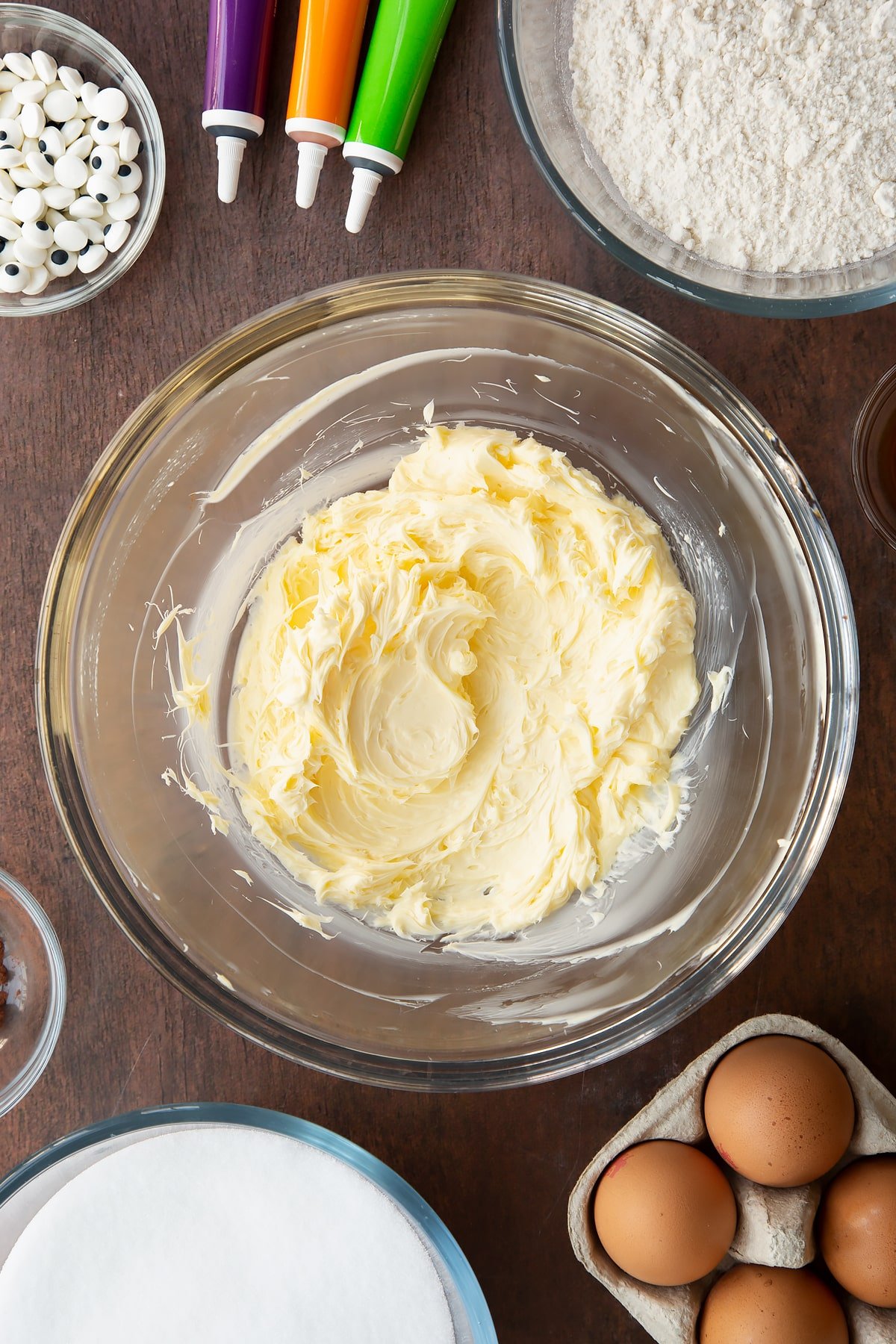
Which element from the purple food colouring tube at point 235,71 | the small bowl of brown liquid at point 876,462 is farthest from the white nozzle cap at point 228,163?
the small bowl of brown liquid at point 876,462

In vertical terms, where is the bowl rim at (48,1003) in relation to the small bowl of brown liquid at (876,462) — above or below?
below

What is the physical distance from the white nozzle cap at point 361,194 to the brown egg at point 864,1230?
1.62 metres

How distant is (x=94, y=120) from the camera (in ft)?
4.58

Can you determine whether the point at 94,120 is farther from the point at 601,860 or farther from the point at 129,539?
the point at 601,860

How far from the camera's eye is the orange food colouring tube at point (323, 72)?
50.3 inches

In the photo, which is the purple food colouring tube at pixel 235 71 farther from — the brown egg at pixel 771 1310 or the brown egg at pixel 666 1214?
the brown egg at pixel 771 1310

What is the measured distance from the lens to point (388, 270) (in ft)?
4.52

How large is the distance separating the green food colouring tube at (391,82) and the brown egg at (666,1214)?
59.1 inches

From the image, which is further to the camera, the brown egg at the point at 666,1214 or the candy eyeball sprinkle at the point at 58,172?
the candy eyeball sprinkle at the point at 58,172

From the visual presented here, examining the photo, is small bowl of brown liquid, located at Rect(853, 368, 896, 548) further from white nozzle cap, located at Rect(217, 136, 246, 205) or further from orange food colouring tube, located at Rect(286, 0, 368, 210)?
white nozzle cap, located at Rect(217, 136, 246, 205)

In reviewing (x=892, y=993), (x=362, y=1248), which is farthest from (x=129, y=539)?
(x=892, y=993)

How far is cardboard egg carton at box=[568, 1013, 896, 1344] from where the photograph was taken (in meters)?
1.27

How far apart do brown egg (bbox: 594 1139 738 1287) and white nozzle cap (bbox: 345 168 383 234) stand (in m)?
1.47

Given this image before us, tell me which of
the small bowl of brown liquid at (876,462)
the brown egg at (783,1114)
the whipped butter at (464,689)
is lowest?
the brown egg at (783,1114)
